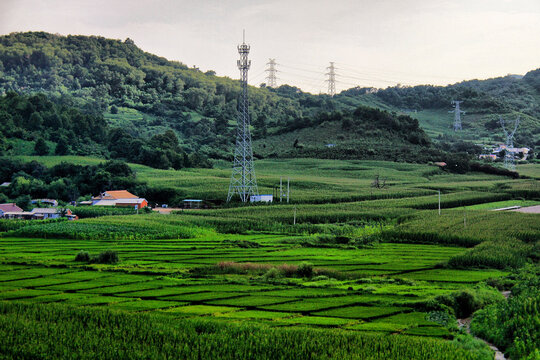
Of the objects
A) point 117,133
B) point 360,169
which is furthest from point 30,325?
point 360,169

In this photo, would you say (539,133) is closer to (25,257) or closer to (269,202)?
(269,202)

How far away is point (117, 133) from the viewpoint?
4830 inches

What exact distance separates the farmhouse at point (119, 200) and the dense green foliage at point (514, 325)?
58.6 meters

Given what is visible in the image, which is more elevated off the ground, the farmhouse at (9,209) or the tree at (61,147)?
the tree at (61,147)

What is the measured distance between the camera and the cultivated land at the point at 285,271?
26.6m

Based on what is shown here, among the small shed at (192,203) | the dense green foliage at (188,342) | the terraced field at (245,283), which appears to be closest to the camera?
the dense green foliage at (188,342)

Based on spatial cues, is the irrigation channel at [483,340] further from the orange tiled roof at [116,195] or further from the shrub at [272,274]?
the orange tiled roof at [116,195]

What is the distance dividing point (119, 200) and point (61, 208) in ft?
28.2

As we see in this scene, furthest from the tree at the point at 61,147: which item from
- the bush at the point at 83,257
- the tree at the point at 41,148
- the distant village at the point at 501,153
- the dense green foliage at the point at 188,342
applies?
the dense green foliage at the point at 188,342

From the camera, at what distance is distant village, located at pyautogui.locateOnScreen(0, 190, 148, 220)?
76.4 meters

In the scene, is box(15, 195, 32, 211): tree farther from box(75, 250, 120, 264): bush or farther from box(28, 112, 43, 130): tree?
box(75, 250, 120, 264): bush

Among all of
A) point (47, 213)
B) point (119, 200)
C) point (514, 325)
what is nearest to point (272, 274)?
point (514, 325)

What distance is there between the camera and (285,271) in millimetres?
41375

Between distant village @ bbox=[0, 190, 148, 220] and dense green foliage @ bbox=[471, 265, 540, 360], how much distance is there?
53.5 m
